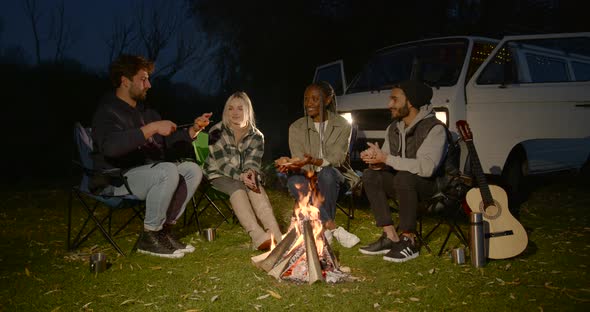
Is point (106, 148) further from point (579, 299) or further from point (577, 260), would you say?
point (577, 260)

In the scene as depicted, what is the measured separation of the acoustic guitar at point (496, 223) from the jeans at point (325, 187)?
109 cm

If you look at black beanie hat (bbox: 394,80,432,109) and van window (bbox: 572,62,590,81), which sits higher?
van window (bbox: 572,62,590,81)

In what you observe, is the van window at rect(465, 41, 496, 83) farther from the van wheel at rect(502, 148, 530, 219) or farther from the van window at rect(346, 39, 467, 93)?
the van wheel at rect(502, 148, 530, 219)

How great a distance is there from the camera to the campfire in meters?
3.28

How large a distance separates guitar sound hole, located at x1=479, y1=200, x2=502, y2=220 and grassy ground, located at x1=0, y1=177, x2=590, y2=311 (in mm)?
334

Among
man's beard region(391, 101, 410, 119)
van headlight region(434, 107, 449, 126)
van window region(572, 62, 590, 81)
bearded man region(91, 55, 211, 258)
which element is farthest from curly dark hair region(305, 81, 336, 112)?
van window region(572, 62, 590, 81)

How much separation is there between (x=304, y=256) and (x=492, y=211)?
1433 mm

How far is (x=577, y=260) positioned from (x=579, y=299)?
902mm

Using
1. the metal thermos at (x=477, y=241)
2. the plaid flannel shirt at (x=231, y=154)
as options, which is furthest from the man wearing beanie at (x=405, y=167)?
the plaid flannel shirt at (x=231, y=154)

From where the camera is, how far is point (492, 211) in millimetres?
3695

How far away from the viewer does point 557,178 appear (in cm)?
778

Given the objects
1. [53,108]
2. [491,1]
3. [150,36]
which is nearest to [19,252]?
[53,108]

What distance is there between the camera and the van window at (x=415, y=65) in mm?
5844

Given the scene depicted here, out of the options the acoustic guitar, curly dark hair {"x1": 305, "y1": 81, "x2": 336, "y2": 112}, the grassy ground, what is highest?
curly dark hair {"x1": 305, "y1": 81, "x2": 336, "y2": 112}
